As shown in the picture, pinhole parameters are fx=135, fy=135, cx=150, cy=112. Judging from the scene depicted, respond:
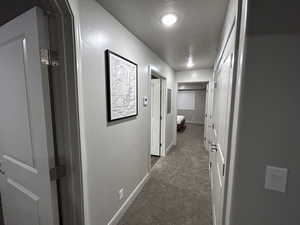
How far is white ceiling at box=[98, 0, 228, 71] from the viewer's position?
1.28 meters

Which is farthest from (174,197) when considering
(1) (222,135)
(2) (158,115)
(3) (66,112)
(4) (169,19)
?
(4) (169,19)

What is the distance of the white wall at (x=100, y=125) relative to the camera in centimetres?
109

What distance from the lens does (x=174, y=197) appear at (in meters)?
2.15

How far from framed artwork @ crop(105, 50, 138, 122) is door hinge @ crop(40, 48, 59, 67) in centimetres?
51

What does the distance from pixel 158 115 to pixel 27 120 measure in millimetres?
2840

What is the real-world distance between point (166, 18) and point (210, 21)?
0.52 metres

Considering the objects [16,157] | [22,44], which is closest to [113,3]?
[22,44]

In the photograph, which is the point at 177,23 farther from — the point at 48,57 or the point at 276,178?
the point at 276,178

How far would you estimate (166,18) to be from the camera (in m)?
1.50

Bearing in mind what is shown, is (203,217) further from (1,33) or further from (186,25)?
(1,33)

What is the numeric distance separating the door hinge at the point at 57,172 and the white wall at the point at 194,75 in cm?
409

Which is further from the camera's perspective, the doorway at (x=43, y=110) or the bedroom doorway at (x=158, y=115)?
the bedroom doorway at (x=158, y=115)

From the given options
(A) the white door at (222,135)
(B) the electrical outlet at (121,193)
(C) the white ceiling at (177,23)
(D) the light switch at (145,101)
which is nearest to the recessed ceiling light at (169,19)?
(C) the white ceiling at (177,23)

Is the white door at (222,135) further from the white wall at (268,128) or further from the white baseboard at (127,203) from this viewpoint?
the white baseboard at (127,203)
